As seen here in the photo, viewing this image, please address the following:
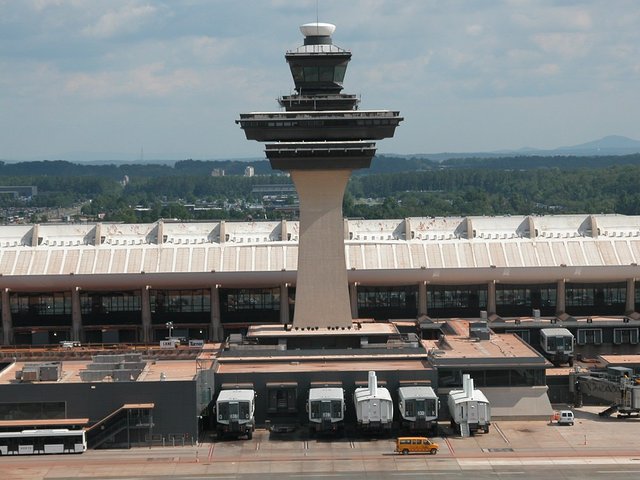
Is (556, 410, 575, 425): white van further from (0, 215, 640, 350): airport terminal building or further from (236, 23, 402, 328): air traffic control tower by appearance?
(0, 215, 640, 350): airport terminal building

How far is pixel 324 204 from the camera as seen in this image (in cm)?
12450

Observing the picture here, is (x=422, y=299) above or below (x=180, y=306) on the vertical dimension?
above

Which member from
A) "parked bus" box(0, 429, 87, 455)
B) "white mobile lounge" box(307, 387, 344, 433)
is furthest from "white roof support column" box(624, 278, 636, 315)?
"parked bus" box(0, 429, 87, 455)

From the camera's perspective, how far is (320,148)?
12112 centimetres

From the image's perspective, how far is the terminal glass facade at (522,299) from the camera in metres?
146

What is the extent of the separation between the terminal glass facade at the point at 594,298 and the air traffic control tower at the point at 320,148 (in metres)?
33.2

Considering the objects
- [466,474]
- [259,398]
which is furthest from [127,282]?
[466,474]

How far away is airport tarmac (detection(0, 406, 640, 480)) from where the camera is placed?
316 ft

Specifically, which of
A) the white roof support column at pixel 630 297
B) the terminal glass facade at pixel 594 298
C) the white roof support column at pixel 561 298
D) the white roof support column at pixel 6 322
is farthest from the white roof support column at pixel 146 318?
the white roof support column at pixel 630 297

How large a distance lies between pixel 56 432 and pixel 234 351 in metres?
21.5

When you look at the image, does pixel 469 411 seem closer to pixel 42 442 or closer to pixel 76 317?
pixel 42 442

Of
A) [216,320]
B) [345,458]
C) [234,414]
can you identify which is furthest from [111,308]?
[345,458]

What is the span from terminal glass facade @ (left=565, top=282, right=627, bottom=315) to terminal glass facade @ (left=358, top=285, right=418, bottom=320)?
17583 mm

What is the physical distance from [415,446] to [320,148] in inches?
1287
